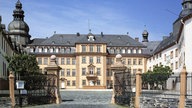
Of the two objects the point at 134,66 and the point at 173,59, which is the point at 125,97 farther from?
the point at 134,66

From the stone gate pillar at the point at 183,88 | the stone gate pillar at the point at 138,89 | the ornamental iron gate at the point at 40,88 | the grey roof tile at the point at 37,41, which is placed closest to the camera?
the stone gate pillar at the point at 183,88

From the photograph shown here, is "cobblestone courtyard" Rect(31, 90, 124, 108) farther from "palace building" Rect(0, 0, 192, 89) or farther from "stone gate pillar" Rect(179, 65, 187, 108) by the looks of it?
"palace building" Rect(0, 0, 192, 89)

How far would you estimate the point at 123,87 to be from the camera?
80.5ft

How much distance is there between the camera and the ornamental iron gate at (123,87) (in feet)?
75.3

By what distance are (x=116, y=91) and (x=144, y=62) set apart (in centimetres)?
5991

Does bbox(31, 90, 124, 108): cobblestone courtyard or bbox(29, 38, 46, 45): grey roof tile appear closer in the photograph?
bbox(31, 90, 124, 108): cobblestone courtyard

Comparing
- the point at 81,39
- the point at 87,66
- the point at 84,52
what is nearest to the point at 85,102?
the point at 84,52

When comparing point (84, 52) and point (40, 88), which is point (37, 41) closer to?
point (84, 52)

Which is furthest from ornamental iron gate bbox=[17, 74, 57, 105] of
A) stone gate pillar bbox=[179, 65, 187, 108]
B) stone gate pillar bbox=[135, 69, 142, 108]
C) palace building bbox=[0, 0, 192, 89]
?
palace building bbox=[0, 0, 192, 89]

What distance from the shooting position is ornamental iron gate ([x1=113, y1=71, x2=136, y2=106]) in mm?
22938

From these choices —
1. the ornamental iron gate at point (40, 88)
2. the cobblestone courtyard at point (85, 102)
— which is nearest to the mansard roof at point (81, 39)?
the cobblestone courtyard at point (85, 102)

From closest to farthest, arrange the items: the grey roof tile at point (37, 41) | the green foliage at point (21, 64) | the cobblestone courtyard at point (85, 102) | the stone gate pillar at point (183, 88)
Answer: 1. the stone gate pillar at point (183, 88)
2. the cobblestone courtyard at point (85, 102)
3. the green foliage at point (21, 64)
4. the grey roof tile at point (37, 41)

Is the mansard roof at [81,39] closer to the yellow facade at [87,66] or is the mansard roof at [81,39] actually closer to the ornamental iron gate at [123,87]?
the yellow facade at [87,66]

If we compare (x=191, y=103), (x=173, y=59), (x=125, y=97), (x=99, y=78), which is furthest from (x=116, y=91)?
(x=99, y=78)
